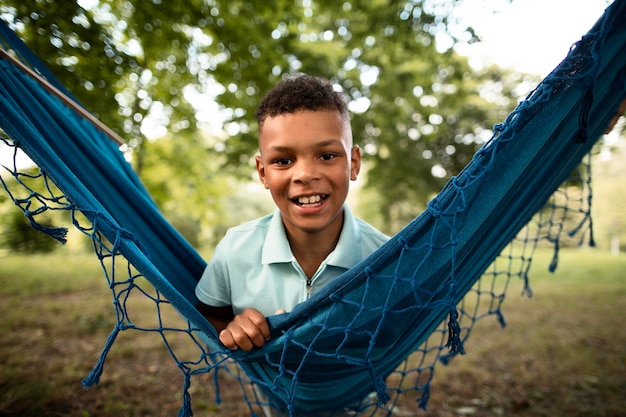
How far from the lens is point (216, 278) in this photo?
1.48 metres

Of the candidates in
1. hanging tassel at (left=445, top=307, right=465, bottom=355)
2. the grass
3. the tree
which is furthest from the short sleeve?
the tree

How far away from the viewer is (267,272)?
4.75 feet

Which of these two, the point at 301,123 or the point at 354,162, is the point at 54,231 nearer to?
the point at 301,123

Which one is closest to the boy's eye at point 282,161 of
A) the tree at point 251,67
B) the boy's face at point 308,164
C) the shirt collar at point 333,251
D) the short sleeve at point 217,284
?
the boy's face at point 308,164

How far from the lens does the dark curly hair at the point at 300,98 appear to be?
1.33m

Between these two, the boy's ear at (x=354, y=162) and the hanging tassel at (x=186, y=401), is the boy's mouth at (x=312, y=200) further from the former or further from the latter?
the hanging tassel at (x=186, y=401)

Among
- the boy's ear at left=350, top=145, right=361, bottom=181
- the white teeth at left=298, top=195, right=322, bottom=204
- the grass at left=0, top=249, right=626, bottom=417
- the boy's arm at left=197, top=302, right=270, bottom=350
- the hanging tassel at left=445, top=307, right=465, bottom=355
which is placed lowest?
the grass at left=0, top=249, right=626, bottom=417

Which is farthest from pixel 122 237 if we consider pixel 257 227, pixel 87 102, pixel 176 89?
pixel 176 89

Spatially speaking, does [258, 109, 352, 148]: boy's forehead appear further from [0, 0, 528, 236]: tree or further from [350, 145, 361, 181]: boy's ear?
[0, 0, 528, 236]: tree

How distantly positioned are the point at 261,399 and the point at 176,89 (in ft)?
13.3

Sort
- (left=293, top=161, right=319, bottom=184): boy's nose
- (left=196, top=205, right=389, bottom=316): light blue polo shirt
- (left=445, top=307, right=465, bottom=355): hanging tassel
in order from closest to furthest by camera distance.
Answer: (left=445, top=307, right=465, bottom=355): hanging tassel → (left=293, top=161, right=319, bottom=184): boy's nose → (left=196, top=205, right=389, bottom=316): light blue polo shirt

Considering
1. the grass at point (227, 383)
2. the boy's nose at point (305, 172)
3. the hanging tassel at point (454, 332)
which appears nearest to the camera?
the hanging tassel at point (454, 332)

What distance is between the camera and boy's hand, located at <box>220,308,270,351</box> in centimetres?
116

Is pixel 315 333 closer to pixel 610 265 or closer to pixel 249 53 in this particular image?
pixel 249 53
